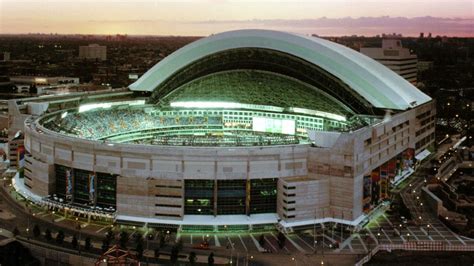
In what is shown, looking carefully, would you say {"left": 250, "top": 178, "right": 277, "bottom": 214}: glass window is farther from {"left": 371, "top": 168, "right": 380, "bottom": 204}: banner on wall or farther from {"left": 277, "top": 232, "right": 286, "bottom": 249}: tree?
{"left": 371, "top": 168, "right": 380, "bottom": 204}: banner on wall

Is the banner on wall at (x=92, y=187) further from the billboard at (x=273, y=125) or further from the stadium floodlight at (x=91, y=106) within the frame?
the billboard at (x=273, y=125)

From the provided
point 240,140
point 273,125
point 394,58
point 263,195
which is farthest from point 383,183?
point 394,58

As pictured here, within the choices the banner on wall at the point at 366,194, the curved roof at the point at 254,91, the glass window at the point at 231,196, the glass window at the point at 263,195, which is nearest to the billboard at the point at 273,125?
the curved roof at the point at 254,91

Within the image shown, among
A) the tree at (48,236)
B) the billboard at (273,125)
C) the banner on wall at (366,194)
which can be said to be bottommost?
the tree at (48,236)

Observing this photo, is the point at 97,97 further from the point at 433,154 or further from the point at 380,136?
the point at 433,154

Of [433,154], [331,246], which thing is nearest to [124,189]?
[331,246]

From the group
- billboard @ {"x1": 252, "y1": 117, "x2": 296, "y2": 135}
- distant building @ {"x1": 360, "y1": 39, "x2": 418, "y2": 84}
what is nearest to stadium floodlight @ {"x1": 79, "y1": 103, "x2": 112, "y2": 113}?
billboard @ {"x1": 252, "y1": 117, "x2": 296, "y2": 135}
